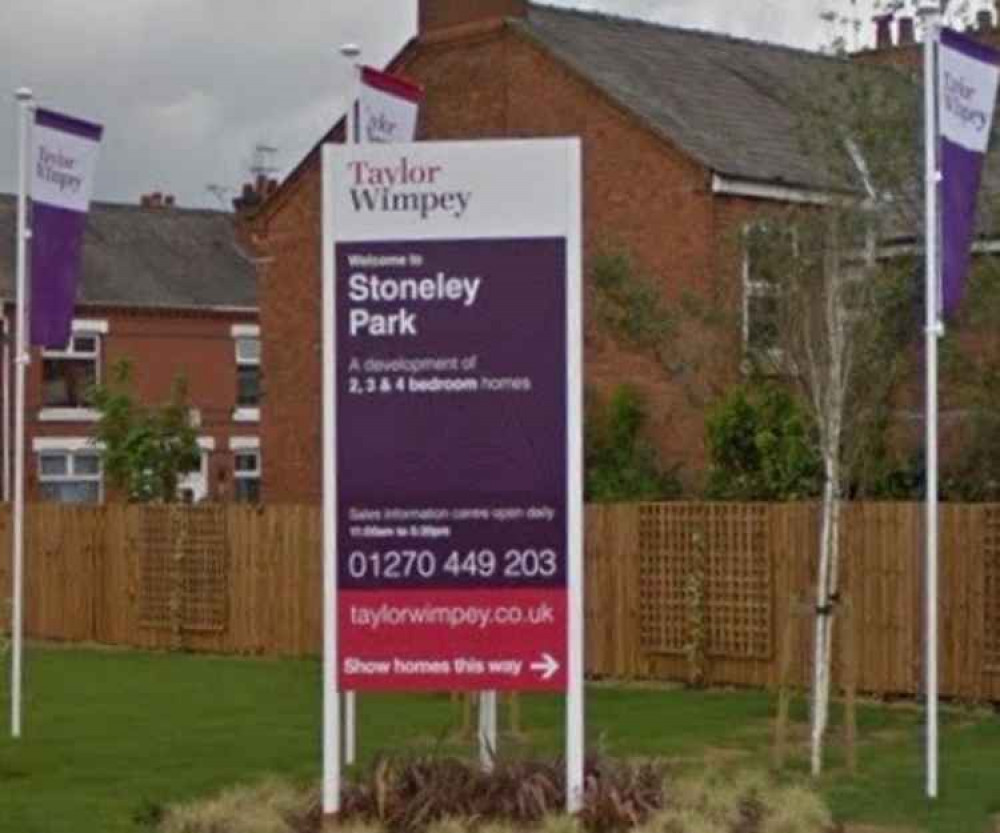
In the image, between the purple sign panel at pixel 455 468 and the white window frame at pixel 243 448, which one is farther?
the white window frame at pixel 243 448

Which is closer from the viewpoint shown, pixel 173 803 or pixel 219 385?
pixel 173 803

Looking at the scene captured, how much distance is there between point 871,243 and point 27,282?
7364 mm

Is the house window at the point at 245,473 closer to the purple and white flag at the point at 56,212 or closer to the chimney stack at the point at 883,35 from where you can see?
the chimney stack at the point at 883,35

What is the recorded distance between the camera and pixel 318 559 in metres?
31.5

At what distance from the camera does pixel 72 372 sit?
5247cm

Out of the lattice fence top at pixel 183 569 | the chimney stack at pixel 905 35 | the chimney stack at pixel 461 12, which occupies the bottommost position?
the lattice fence top at pixel 183 569

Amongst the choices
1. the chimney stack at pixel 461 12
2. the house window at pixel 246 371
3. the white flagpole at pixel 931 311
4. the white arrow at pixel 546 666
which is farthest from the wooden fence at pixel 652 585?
the house window at pixel 246 371

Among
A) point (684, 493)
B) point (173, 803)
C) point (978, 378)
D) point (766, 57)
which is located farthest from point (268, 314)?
point (173, 803)

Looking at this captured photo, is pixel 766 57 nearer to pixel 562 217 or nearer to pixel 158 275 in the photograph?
pixel 158 275

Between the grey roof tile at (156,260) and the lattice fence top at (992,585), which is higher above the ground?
the grey roof tile at (156,260)

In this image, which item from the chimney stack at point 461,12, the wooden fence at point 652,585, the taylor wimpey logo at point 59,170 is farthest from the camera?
the chimney stack at point 461,12

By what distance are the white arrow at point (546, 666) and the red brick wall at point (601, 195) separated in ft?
50.1

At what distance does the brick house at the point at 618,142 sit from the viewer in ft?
108

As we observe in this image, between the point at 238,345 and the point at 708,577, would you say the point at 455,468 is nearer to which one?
the point at 708,577
